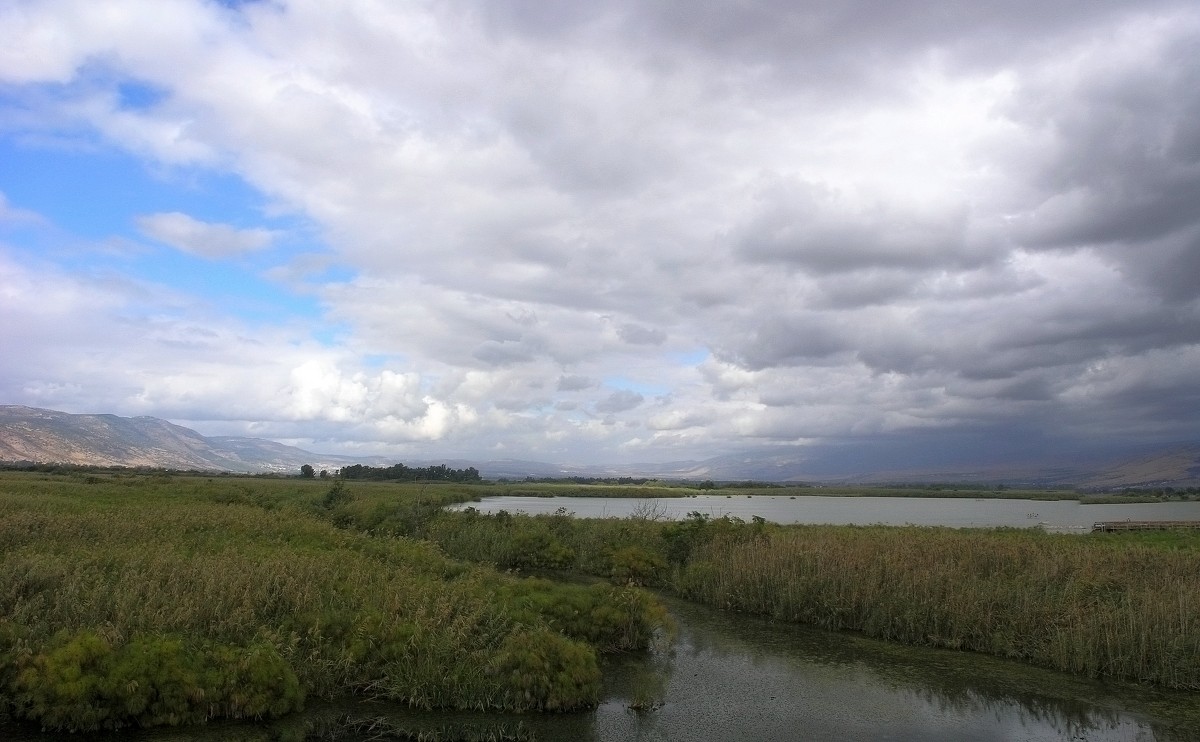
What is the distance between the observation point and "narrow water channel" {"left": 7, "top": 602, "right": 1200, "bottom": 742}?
1079 centimetres

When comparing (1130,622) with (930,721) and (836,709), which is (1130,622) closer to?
(930,721)

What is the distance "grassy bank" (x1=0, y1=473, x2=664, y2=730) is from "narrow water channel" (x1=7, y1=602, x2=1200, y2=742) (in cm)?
41

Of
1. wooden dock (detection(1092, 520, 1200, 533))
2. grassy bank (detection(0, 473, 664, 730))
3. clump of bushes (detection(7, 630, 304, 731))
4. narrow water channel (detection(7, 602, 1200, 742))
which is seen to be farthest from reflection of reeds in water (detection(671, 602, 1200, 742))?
wooden dock (detection(1092, 520, 1200, 533))

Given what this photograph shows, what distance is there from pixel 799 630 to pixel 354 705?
11451mm

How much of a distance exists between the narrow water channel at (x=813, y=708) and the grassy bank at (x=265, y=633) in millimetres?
406

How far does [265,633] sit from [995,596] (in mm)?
15895

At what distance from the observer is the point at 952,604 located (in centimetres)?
1719

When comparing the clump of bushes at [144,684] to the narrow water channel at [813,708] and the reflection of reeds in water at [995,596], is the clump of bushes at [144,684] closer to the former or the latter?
the narrow water channel at [813,708]

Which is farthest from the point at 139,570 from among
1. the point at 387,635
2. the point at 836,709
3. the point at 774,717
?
the point at 836,709

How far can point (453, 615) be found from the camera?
47.2ft

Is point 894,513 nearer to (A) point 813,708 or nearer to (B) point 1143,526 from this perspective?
(B) point 1143,526

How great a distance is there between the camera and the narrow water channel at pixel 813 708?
10.8 m

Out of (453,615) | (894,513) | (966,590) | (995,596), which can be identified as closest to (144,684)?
(453,615)

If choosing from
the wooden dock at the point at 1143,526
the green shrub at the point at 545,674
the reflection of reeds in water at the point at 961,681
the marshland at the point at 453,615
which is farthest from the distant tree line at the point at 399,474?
the green shrub at the point at 545,674
